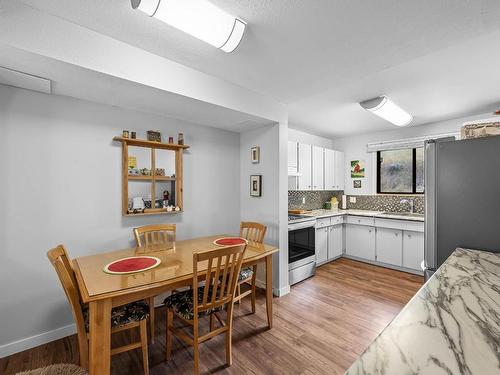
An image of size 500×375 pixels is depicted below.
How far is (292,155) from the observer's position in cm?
388

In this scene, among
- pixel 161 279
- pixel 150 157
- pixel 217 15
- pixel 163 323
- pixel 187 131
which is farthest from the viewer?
pixel 187 131

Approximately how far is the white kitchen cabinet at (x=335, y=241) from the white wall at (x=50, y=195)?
2921mm

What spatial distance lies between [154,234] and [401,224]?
3.65 meters

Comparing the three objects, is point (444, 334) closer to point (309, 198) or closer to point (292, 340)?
point (292, 340)

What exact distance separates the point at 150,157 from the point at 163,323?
1.76 metres

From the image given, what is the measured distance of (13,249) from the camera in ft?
6.64

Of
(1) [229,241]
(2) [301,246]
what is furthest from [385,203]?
(1) [229,241]

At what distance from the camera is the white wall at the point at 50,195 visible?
2.01 metres

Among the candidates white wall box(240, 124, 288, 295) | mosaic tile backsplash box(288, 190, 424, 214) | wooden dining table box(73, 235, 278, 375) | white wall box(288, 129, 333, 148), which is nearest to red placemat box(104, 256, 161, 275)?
wooden dining table box(73, 235, 278, 375)

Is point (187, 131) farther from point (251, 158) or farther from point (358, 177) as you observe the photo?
point (358, 177)

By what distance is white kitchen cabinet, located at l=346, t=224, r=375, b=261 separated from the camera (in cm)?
422

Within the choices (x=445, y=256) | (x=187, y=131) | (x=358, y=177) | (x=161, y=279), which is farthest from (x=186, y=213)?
(x=358, y=177)

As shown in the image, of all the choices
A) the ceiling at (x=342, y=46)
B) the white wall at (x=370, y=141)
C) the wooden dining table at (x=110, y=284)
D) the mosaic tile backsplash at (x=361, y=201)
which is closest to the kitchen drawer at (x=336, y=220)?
the mosaic tile backsplash at (x=361, y=201)

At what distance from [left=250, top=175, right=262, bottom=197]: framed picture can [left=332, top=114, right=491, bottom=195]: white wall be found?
104 inches
